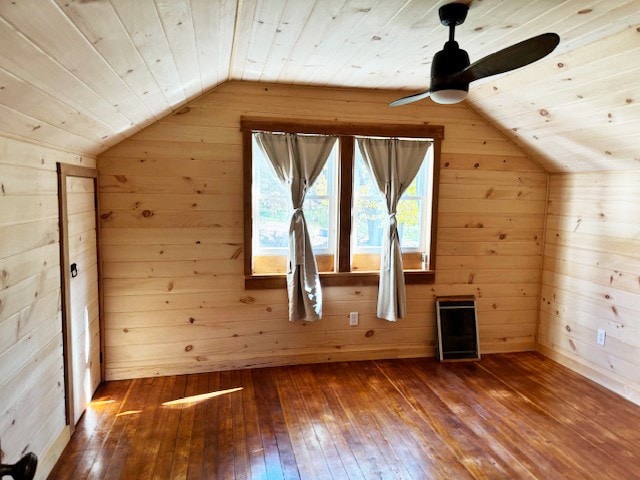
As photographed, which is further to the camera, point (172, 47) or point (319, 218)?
point (319, 218)

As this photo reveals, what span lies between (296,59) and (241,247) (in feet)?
5.03

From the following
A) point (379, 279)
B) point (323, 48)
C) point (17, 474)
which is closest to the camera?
point (17, 474)

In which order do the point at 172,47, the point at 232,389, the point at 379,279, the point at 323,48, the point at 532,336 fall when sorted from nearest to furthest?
1. the point at 172,47
2. the point at 323,48
3. the point at 232,389
4. the point at 379,279
5. the point at 532,336

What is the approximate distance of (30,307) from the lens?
6.78ft

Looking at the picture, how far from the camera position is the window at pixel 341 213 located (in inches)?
139

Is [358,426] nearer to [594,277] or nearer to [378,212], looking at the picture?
[378,212]

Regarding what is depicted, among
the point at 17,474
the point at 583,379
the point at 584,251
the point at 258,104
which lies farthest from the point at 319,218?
the point at 17,474

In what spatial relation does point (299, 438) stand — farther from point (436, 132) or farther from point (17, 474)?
point (436, 132)

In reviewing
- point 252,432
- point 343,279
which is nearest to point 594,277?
point 343,279

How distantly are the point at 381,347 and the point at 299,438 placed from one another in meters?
1.47

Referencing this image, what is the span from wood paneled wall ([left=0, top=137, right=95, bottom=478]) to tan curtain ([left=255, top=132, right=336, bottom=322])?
1.52 m

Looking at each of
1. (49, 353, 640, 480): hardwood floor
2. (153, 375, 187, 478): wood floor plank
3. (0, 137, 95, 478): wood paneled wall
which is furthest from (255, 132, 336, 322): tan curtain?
(0, 137, 95, 478): wood paneled wall

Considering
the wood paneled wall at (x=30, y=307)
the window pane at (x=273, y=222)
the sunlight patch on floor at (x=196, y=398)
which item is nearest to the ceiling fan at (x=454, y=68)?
the window pane at (x=273, y=222)

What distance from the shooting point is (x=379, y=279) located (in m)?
3.77
